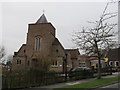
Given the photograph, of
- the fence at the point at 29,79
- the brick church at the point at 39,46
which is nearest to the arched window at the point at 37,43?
the brick church at the point at 39,46

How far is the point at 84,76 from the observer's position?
31.7 meters

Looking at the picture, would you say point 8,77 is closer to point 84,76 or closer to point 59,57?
point 84,76

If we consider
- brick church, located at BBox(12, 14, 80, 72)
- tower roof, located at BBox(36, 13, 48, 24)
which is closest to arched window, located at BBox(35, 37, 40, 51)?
brick church, located at BBox(12, 14, 80, 72)

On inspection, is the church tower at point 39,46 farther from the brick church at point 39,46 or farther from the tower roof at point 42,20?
the tower roof at point 42,20

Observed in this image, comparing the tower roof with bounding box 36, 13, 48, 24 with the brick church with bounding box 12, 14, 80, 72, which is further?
the tower roof with bounding box 36, 13, 48, 24

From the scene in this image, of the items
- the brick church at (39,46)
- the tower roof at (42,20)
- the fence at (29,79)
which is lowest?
the fence at (29,79)

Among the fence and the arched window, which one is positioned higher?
the arched window

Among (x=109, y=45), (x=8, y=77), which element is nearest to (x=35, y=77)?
(x=8, y=77)

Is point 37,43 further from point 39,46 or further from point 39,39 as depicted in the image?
point 39,39

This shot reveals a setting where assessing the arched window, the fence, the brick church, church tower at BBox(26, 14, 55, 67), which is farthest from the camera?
the arched window

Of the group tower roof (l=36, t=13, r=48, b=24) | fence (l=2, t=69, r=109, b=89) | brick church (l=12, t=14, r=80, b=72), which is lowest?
fence (l=2, t=69, r=109, b=89)

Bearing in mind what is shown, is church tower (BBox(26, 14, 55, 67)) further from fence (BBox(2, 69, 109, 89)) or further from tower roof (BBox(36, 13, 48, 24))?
fence (BBox(2, 69, 109, 89))

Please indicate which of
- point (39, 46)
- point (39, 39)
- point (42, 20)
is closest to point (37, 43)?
point (39, 46)

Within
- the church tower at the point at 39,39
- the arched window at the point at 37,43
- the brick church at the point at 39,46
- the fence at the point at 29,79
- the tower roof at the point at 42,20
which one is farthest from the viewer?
the tower roof at the point at 42,20
